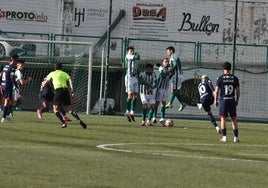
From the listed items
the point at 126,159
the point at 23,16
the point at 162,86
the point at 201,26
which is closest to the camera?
the point at 126,159

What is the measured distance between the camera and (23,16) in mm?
43281

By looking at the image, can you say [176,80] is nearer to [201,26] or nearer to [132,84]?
[132,84]

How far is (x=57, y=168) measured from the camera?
504 inches

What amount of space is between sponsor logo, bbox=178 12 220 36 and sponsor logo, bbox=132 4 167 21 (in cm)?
105

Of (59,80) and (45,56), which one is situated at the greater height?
(45,56)

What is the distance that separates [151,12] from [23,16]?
6.36m

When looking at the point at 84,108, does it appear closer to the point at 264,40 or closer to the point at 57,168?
the point at 264,40

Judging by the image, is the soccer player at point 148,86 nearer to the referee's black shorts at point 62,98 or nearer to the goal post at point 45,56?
the referee's black shorts at point 62,98

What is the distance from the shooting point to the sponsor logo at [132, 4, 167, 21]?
148ft

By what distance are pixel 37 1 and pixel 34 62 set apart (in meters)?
5.27

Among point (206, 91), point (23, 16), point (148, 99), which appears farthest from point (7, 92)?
point (23, 16)

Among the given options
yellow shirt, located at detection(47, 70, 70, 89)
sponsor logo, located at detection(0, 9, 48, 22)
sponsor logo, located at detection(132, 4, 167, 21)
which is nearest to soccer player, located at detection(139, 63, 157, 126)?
yellow shirt, located at detection(47, 70, 70, 89)

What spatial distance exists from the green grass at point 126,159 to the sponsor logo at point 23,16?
20.1m

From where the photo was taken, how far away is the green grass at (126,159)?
1171cm
